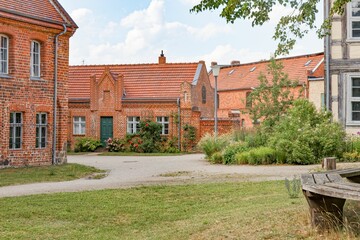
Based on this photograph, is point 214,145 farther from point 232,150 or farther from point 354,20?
point 354,20

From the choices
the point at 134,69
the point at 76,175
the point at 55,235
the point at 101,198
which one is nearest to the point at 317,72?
the point at 134,69

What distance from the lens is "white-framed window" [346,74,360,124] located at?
2494cm

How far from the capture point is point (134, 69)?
42250 mm

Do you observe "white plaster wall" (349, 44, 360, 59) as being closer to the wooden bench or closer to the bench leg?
the wooden bench

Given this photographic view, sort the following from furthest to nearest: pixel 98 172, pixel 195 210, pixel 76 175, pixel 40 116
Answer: pixel 40 116, pixel 98 172, pixel 76 175, pixel 195 210

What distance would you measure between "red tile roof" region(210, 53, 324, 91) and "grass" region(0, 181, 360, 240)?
33.3 metres

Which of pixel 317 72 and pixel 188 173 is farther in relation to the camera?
pixel 317 72

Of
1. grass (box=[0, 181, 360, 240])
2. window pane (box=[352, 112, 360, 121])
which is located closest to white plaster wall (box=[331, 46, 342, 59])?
window pane (box=[352, 112, 360, 121])

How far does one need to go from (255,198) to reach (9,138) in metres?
12.7

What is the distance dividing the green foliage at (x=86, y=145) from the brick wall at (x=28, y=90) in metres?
13.6

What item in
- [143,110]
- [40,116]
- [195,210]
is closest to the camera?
[195,210]

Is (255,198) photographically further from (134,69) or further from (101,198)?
(134,69)

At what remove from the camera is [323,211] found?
8.14 metres

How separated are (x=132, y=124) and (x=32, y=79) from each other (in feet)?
51.4
